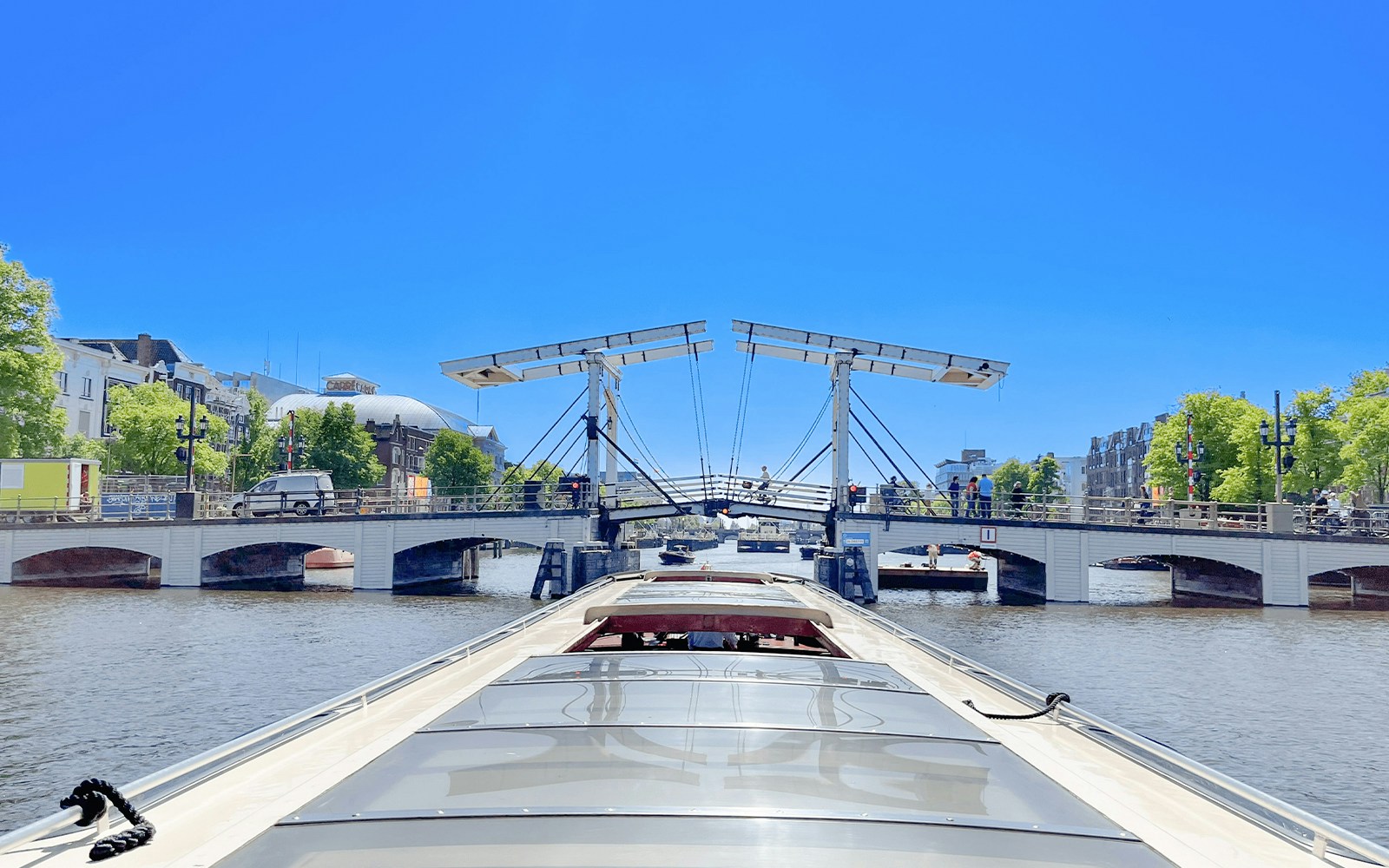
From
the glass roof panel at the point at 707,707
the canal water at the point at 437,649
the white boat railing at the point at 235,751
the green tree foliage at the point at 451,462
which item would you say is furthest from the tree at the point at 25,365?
the green tree foliage at the point at 451,462

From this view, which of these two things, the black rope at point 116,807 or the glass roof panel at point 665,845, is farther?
the black rope at point 116,807

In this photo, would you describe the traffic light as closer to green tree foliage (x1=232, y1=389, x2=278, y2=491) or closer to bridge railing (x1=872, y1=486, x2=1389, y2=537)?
bridge railing (x1=872, y1=486, x2=1389, y2=537)

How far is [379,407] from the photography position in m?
111

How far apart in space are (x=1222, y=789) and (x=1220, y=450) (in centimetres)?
5493

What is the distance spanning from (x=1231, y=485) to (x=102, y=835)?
5240 centimetres

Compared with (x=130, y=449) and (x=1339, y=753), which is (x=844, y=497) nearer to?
(x=1339, y=753)

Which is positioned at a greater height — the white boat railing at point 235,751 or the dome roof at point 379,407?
the dome roof at point 379,407

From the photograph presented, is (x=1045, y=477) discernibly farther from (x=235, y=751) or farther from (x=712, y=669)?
(x=235, y=751)

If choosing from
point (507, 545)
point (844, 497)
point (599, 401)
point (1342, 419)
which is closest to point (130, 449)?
point (599, 401)

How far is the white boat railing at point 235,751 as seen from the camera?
2660 millimetres

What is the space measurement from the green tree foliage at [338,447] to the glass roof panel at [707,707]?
62.8 metres

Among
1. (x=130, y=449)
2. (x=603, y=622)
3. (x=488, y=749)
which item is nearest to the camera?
(x=488, y=749)

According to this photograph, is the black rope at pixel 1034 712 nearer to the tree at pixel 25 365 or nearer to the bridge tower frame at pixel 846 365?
the bridge tower frame at pixel 846 365

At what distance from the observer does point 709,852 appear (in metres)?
2.41
